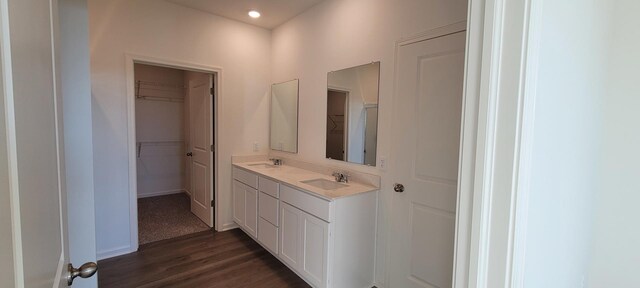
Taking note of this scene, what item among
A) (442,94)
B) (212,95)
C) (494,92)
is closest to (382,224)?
(442,94)

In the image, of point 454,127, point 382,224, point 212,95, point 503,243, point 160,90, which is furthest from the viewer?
point 160,90

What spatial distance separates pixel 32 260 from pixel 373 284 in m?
2.32

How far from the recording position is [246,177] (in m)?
3.12

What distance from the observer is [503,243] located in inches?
26.3

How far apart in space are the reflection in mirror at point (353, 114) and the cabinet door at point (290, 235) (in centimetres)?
69

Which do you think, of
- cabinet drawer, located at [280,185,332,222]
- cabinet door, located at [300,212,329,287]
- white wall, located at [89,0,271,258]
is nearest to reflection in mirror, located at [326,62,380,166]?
cabinet drawer, located at [280,185,332,222]

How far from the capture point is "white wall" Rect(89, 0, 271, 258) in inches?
105

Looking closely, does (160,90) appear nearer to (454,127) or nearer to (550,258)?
(454,127)

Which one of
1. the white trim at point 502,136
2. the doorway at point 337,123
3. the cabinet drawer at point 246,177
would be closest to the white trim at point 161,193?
the cabinet drawer at point 246,177

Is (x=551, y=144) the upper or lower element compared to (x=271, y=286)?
upper

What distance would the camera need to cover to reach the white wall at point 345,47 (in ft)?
6.59

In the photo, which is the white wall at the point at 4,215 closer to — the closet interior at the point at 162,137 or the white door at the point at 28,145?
the white door at the point at 28,145

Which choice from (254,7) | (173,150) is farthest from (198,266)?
(173,150)

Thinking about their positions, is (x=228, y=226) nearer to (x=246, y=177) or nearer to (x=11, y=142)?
(x=246, y=177)
